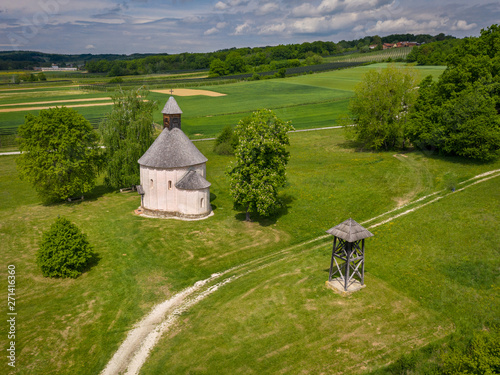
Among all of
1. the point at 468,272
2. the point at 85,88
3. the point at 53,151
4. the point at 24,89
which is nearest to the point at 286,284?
the point at 468,272

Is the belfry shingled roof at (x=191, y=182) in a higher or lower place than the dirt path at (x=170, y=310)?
higher

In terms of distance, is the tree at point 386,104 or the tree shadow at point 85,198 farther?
the tree at point 386,104

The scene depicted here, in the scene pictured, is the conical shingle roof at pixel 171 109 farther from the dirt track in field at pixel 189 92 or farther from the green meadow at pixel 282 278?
the dirt track in field at pixel 189 92

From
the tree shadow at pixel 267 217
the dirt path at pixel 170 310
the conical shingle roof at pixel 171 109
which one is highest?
the conical shingle roof at pixel 171 109

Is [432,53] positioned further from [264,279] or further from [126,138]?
[264,279]

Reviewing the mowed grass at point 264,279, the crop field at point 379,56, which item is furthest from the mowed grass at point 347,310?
the crop field at point 379,56

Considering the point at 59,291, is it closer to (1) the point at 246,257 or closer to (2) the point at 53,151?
(1) the point at 246,257
